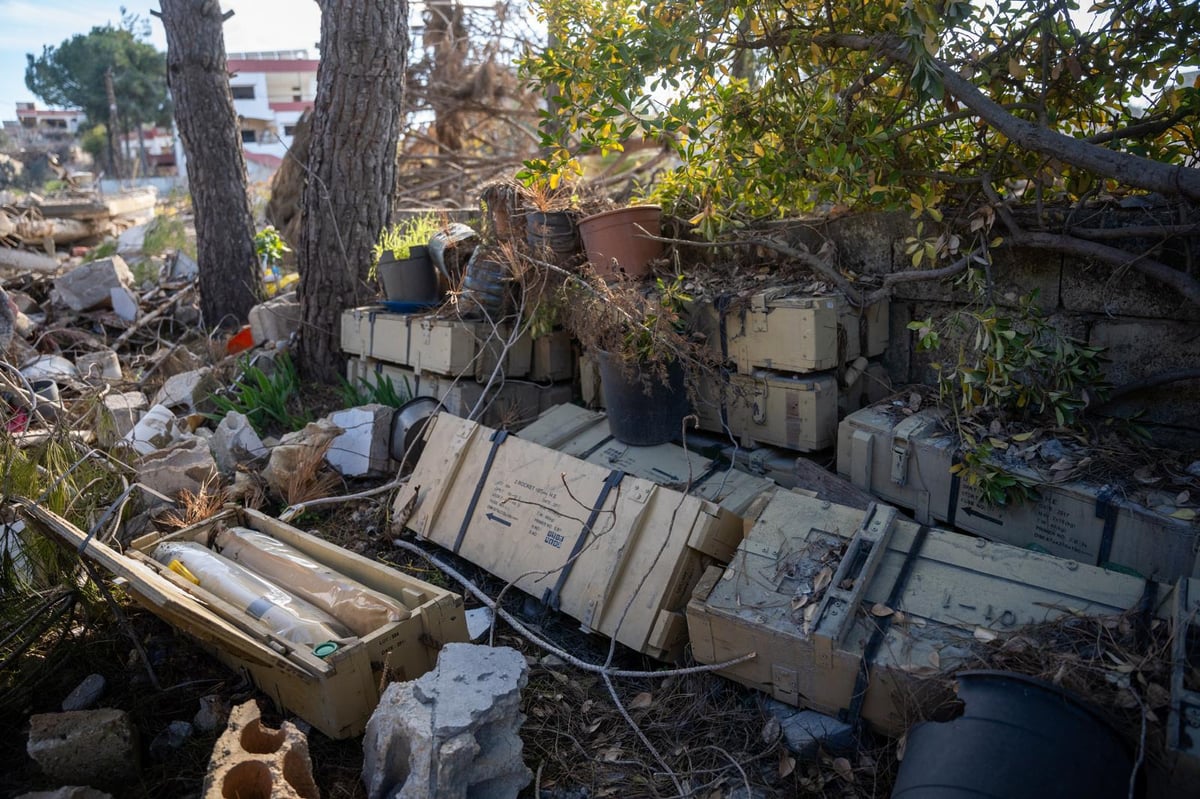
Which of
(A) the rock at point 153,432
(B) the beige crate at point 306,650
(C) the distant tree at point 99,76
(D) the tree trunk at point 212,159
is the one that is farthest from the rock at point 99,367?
(C) the distant tree at point 99,76

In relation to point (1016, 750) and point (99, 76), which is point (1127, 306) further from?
point (99, 76)

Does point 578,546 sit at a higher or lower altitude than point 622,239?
lower

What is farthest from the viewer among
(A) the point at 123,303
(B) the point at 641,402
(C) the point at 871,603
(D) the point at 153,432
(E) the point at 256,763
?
(A) the point at 123,303

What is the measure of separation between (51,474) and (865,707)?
4.03 metres

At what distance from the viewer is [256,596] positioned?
322 cm

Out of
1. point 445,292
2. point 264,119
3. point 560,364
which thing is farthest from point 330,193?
point 264,119

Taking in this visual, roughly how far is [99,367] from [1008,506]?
7123 mm

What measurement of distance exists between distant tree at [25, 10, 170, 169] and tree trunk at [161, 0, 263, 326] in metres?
38.4

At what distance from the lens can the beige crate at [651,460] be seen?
3828 mm

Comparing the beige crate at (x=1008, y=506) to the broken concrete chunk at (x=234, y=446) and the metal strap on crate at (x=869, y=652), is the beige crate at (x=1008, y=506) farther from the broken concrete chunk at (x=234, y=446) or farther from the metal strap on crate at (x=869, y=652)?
the broken concrete chunk at (x=234, y=446)

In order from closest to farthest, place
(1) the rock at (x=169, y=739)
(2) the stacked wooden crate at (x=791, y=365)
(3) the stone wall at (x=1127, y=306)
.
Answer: (1) the rock at (x=169, y=739), (3) the stone wall at (x=1127, y=306), (2) the stacked wooden crate at (x=791, y=365)

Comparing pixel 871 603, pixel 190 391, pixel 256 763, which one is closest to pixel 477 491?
pixel 256 763

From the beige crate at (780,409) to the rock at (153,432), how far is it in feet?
11.6

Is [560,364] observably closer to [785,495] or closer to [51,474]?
[785,495]
